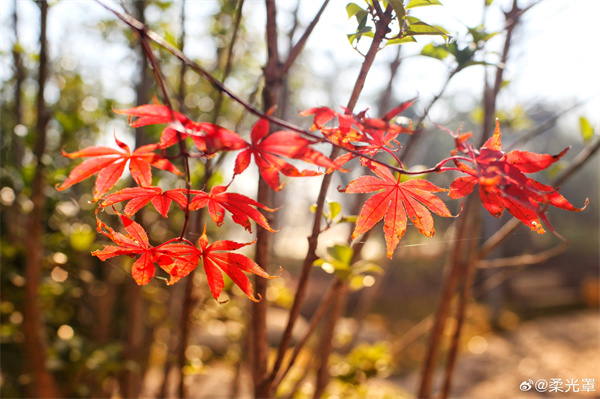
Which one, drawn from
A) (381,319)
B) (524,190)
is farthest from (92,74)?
(381,319)

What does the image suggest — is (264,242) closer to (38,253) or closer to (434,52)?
(434,52)

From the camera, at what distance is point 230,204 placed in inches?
14.7

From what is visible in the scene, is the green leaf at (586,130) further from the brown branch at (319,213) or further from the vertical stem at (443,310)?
the brown branch at (319,213)

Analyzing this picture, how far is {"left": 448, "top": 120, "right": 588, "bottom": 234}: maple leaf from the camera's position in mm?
306

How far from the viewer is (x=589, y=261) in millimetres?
6500

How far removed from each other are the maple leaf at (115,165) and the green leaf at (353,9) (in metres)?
0.22

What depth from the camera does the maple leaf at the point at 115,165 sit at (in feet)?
1.15

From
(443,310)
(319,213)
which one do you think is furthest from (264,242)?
(443,310)

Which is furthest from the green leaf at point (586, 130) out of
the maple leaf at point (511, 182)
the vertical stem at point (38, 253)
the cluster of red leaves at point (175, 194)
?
the vertical stem at point (38, 253)

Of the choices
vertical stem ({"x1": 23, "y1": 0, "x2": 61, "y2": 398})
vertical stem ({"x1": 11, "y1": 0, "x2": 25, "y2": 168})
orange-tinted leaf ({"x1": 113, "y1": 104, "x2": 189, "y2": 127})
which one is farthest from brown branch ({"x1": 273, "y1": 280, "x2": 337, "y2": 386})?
vertical stem ({"x1": 11, "y1": 0, "x2": 25, "y2": 168})

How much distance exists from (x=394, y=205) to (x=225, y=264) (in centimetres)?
16

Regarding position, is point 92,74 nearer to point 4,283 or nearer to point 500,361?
point 4,283

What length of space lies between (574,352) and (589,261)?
344 centimetres

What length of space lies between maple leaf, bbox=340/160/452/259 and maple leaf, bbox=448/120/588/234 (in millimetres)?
27
